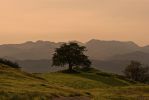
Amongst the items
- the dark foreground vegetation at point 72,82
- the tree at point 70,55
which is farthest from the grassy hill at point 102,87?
the tree at point 70,55

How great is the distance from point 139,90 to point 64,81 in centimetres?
2771

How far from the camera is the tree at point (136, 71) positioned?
165125mm

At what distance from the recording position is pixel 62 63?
135625 millimetres

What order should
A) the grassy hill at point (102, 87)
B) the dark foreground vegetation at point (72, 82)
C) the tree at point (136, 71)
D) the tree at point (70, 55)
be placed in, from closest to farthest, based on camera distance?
1. the dark foreground vegetation at point (72, 82)
2. the grassy hill at point (102, 87)
3. the tree at point (70, 55)
4. the tree at point (136, 71)

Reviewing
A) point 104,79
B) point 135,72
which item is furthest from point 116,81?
point 135,72

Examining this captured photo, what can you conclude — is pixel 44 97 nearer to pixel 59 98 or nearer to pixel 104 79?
pixel 59 98

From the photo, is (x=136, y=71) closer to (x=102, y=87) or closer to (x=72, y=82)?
(x=102, y=87)

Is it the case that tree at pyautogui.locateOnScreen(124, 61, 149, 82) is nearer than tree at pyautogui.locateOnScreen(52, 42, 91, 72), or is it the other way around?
tree at pyautogui.locateOnScreen(52, 42, 91, 72)

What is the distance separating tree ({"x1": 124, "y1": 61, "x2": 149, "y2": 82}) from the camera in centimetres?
16512

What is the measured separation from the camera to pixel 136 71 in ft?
545

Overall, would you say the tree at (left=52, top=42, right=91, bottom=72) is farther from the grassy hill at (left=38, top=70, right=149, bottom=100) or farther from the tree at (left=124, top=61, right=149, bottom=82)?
the tree at (left=124, top=61, right=149, bottom=82)

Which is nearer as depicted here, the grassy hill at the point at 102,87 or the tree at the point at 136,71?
the grassy hill at the point at 102,87

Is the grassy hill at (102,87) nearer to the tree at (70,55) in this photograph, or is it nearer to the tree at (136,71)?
the tree at (70,55)

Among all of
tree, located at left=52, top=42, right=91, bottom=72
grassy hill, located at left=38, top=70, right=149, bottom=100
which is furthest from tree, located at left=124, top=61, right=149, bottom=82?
grassy hill, located at left=38, top=70, right=149, bottom=100
